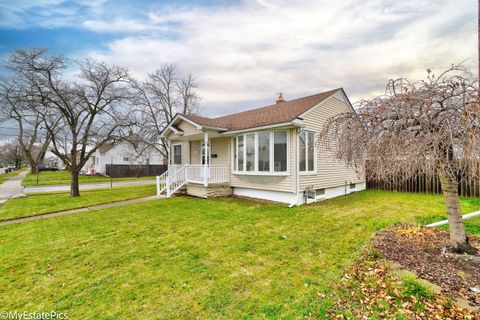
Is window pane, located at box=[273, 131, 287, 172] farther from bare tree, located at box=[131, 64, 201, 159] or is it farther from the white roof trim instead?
bare tree, located at box=[131, 64, 201, 159]

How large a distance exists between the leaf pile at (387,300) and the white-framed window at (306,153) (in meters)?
5.74

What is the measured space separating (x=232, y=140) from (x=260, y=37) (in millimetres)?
5502

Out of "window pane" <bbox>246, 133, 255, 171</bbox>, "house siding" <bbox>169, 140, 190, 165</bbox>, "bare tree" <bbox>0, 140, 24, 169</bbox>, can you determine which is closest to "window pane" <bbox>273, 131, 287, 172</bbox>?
"window pane" <bbox>246, 133, 255, 171</bbox>

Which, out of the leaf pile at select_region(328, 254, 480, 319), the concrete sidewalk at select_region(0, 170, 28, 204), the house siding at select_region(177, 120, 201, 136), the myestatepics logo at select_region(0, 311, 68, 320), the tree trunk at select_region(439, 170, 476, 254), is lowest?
the concrete sidewalk at select_region(0, 170, 28, 204)

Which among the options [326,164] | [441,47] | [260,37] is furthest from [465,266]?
[260,37]

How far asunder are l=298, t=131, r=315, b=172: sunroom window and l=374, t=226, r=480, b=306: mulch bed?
13.6 ft

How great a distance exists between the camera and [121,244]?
506 centimetres

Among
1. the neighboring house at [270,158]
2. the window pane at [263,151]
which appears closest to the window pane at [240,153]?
the neighboring house at [270,158]

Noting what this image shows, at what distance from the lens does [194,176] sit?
38.0ft

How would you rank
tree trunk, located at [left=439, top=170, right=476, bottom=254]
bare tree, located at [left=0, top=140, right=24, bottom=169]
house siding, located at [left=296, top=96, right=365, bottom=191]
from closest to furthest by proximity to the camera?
1. tree trunk, located at [left=439, top=170, right=476, bottom=254]
2. house siding, located at [left=296, top=96, right=365, bottom=191]
3. bare tree, located at [left=0, top=140, right=24, bottom=169]

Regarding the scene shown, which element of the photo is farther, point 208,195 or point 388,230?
point 208,195

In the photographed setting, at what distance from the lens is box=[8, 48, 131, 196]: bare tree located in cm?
1030

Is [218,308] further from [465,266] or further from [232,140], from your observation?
[232,140]

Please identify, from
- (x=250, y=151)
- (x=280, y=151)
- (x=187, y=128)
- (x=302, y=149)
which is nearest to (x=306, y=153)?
(x=302, y=149)
